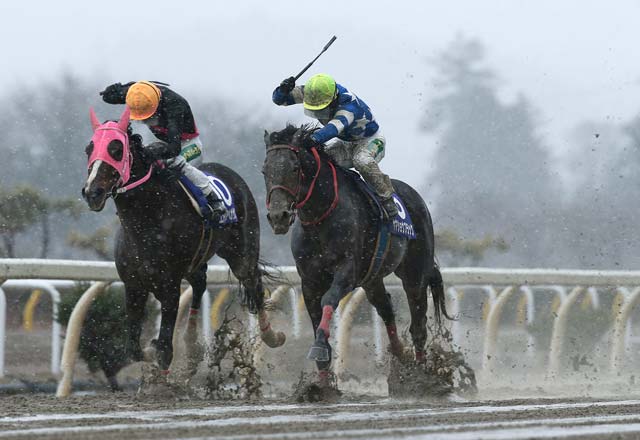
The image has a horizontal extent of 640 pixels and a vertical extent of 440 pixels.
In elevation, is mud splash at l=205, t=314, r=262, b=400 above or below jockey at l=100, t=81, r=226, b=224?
below

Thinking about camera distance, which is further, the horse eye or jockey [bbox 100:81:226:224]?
jockey [bbox 100:81:226:224]

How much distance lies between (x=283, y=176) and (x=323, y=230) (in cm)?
67

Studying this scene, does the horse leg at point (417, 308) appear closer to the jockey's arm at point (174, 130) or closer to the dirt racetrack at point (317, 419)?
the dirt racetrack at point (317, 419)

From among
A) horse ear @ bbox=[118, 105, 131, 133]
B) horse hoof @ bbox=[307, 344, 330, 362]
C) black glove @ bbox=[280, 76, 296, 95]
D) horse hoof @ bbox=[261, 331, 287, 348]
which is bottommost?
horse hoof @ bbox=[307, 344, 330, 362]

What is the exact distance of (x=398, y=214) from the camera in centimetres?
1011

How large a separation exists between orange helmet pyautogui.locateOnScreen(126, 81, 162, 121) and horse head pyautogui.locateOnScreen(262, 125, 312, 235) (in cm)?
120

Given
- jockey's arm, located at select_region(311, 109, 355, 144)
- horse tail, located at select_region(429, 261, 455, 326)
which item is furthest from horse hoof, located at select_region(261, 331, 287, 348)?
jockey's arm, located at select_region(311, 109, 355, 144)

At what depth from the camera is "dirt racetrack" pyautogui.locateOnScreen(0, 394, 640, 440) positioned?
6008 mm

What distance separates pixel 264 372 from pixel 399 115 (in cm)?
1433

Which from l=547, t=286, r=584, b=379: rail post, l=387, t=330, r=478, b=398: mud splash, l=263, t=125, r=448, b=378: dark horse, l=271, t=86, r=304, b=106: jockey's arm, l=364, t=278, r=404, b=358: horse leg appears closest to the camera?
l=263, t=125, r=448, b=378: dark horse

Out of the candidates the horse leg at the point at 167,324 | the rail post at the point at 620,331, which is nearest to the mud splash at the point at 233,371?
the horse leg at the point at 167,324

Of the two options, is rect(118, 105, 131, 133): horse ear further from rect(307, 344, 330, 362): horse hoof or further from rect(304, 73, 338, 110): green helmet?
rect(307, 344, 330, 362): horse hoof

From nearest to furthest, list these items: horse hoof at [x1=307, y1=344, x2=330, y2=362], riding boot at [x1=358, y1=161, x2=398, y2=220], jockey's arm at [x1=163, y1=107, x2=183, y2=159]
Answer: horse hoof at [x1=307, y1=344, x2=330, y2=362]
jockey's arm at [x1=163, y1=107, x2=183, y2=159]
riding boot at [x1=358, y1=161, x2=398, y2=220]

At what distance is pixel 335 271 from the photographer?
9.24 meters
